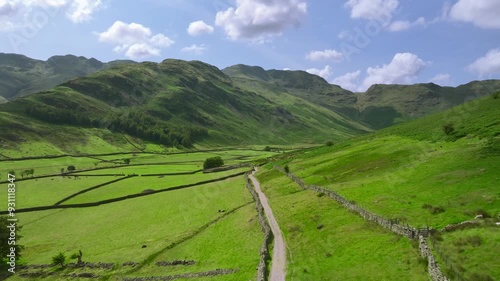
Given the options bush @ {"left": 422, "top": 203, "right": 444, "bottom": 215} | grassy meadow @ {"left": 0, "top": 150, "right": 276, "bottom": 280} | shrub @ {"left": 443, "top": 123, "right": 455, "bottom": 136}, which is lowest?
grassy meadow @ {"left": 0, "top": 150, "right": 276, "bottom": 280}

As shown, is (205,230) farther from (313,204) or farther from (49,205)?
(49,205)

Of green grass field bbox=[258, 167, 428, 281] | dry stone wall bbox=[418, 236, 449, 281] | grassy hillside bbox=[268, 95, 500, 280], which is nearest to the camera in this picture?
dry stone wall bbox=[418, 236, 449, 281]

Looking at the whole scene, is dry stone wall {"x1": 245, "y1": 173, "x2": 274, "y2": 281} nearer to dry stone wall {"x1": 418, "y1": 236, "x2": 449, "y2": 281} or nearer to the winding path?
the winding path

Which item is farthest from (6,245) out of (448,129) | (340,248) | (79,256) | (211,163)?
(211,163)

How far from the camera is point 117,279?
53.5 metres

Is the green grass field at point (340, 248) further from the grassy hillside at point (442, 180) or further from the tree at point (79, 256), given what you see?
the tree at point (79, 256)

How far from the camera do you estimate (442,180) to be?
182 feet

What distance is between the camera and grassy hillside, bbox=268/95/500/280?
33062 mm

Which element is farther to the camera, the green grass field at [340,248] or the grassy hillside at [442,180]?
the green grass field at [340,248]

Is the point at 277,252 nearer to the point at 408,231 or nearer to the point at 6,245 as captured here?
the point at 408,231

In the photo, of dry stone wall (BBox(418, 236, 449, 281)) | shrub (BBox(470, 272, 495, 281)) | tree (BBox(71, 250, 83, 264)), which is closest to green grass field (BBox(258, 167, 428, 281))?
dry stone wall (BBox(418, 236, 449, 281))

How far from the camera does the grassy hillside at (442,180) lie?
108 ft

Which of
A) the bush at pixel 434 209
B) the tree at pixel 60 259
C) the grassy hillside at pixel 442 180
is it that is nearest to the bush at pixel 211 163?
the grassy hillside at pixel 442 180

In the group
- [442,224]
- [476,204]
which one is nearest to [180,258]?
[442,224]
